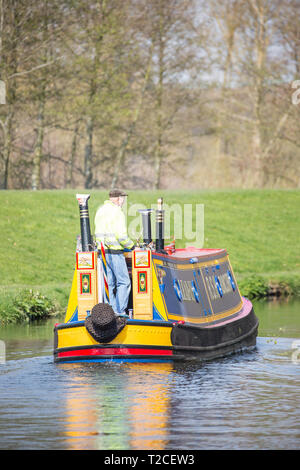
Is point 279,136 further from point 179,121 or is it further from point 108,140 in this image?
point 108,140

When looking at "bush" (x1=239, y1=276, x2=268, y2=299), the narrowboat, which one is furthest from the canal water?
"bush" (x1=239, y1=276, x2=268, y2=299)

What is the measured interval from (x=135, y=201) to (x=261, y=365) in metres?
22.4

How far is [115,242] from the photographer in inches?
562

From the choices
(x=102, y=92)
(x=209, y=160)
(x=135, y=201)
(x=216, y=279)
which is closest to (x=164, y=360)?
(x=216, y=279)

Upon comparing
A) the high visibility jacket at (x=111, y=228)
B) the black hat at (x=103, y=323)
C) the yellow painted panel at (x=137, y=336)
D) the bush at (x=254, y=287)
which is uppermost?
the high visibility jacket at (x=111, y=228)

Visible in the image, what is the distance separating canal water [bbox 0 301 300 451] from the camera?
9.62 meters

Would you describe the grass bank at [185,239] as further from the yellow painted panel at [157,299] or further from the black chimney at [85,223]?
the yellow painted panel at [157,299]

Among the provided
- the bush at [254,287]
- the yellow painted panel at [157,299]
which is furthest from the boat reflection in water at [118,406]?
the bush at [254,287]

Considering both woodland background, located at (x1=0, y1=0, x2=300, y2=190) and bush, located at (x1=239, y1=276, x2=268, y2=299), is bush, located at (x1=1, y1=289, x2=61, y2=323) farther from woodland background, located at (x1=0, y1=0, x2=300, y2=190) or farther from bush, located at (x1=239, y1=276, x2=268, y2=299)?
woodland background, located at (x1=0, y1=0, x2=300, y2=190)

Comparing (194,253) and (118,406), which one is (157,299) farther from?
(118,406)

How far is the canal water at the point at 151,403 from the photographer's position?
9625 millimetres

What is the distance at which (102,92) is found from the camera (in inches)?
1613

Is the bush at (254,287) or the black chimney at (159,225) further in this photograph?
the bush at (254,287)

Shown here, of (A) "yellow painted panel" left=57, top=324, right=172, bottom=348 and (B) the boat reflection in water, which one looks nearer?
(B) the boat reflection in water
